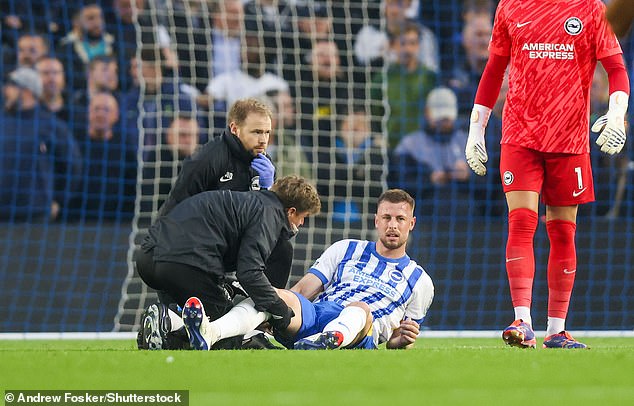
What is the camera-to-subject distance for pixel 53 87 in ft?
34.8

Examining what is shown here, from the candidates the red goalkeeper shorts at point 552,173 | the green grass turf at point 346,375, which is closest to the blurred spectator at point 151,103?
the red goalkeeper shorts at point 552,173

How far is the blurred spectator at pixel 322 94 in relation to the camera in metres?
10.9

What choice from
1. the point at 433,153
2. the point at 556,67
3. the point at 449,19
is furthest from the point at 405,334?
the point at 449,19

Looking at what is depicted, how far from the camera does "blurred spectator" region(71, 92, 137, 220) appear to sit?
10258 mm

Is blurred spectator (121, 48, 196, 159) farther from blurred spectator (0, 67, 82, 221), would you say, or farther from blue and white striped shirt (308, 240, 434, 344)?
blue and white striped shirt (308, 240, 434, 344)

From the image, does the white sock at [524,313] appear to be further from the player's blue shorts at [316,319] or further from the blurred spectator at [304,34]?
the blurred spectator at [304,34]

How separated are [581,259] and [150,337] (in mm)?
5081

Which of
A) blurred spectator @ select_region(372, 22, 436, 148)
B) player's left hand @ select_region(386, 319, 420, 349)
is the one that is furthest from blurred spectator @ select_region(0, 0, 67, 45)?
player's left hand @ select_region(386, 319, 420, 349)

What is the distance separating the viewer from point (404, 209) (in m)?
6.79

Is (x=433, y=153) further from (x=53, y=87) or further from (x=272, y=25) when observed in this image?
(x=53, y=87)

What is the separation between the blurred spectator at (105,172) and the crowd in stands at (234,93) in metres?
0.01

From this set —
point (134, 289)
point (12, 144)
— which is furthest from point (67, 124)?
point (134, 289)

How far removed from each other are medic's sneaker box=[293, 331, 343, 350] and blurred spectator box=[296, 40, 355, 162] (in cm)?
501

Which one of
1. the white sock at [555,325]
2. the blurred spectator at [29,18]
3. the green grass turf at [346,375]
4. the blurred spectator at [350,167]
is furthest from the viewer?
Answer: the blurred spectator at [29,18]
